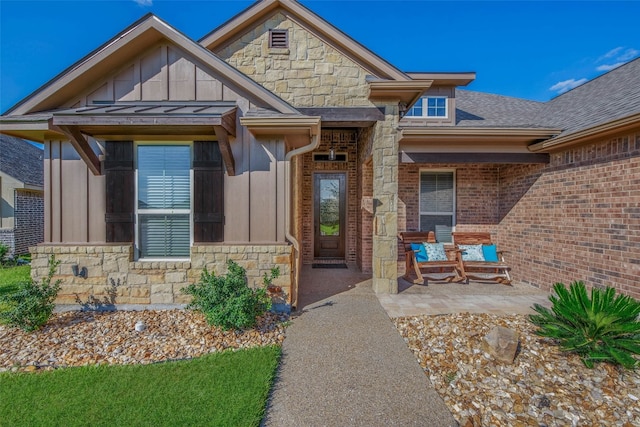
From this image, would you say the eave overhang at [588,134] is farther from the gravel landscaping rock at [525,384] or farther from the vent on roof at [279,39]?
the vent on roof at [279,39]

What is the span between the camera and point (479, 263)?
678 cm

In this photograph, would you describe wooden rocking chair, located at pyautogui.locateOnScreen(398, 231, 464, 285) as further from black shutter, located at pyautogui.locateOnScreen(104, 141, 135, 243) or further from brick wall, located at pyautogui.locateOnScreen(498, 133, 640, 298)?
black shutter, located at pyautogui.locateOnScreen(104, 141, 135, 243)

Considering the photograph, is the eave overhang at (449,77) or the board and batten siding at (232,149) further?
the eave overhang at (449,77)

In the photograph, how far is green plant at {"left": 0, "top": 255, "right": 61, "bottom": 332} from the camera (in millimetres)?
3899

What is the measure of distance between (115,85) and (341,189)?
19.2ft

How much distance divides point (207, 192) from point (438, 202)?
19.2 ft

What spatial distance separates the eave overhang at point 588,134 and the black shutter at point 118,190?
768 centimetres

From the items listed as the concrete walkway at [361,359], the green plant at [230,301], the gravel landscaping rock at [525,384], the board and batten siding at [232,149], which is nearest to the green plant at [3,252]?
the board and batten siding at [232,149]

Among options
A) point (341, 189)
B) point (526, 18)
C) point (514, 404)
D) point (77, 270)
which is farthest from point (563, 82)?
point (77, 270)

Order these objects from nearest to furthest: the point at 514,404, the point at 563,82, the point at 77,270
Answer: the point at 514,404 < the point at 77,270 < the point at 563,82

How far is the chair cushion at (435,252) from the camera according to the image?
6.88 metres

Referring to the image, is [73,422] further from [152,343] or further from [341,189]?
[341,189]

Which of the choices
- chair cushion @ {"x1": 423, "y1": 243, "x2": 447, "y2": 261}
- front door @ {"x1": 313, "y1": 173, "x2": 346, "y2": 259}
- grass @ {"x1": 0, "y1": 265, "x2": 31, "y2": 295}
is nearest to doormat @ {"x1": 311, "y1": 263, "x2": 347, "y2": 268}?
front door @ {"x1": 313, "y1": 173, "x2": 346, "y2": 259}

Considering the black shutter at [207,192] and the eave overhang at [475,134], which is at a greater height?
the eave overhang at [475,134]
